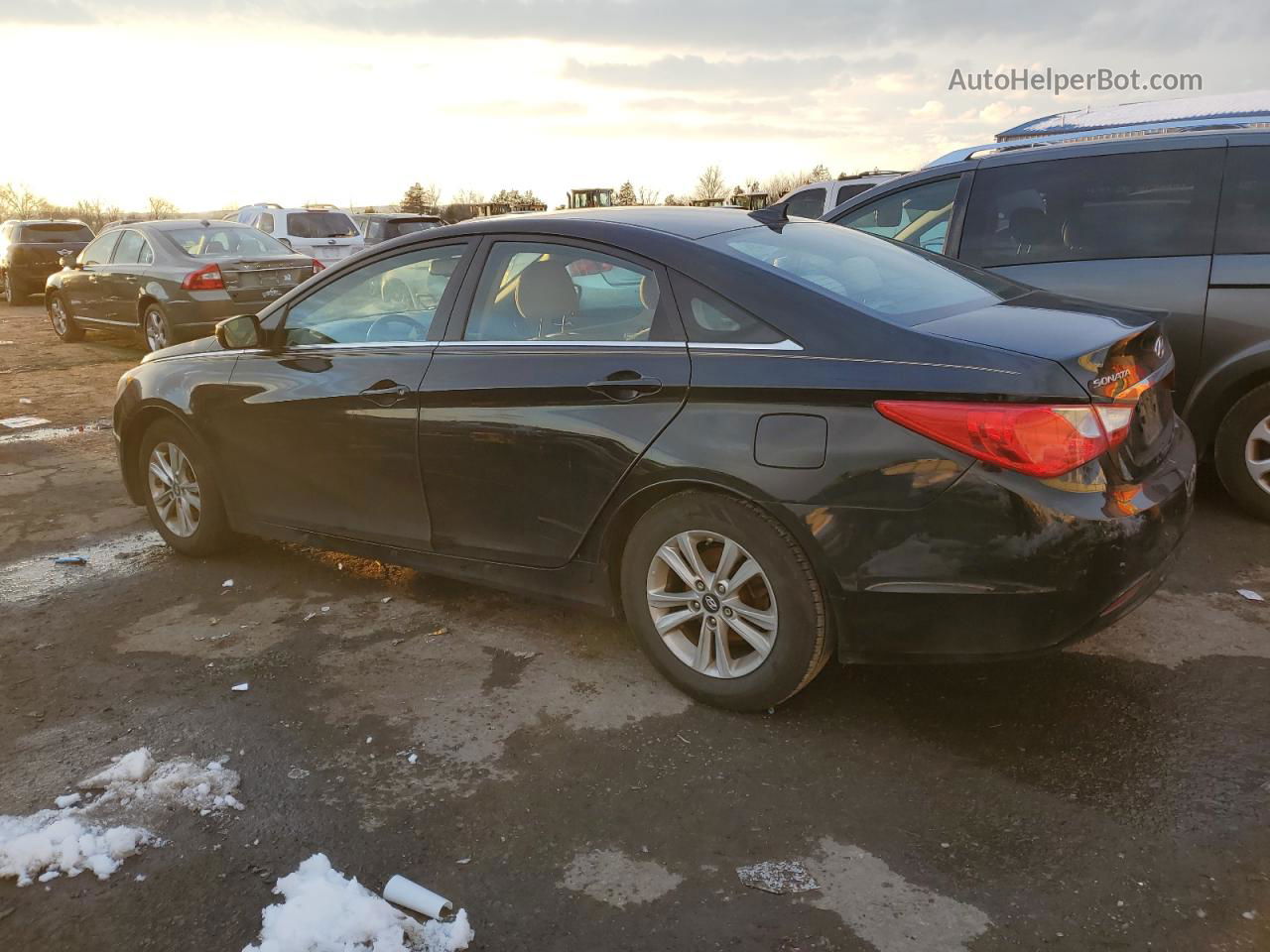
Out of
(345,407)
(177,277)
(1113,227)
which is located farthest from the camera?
(177,277)

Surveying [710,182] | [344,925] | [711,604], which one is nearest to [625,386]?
[711,604]

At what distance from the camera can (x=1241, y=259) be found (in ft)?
15.7

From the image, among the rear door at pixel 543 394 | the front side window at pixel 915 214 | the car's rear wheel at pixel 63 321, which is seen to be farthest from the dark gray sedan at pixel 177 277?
the rear door at pixel 543 394

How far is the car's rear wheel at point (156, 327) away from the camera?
11.8m

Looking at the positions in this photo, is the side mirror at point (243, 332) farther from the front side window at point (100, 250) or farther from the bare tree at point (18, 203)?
the bare tree at point (18, 203)

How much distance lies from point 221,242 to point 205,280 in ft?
3.26

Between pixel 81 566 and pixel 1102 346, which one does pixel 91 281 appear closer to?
pixel 81 566

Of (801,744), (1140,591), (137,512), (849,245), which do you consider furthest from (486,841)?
(137,512)

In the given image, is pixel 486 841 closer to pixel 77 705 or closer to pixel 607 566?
pixel 607 566

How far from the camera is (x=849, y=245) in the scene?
152 inches

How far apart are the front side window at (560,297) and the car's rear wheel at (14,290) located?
21435 millimetres

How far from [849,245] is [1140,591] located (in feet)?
5.30

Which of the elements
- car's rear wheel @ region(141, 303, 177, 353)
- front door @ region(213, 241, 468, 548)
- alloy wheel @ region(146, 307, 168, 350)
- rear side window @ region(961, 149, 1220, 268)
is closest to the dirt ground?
front door @ region(213, 241, 468, 548)

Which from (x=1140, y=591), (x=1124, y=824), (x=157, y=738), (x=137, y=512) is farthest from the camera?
(x=137, y=512)
